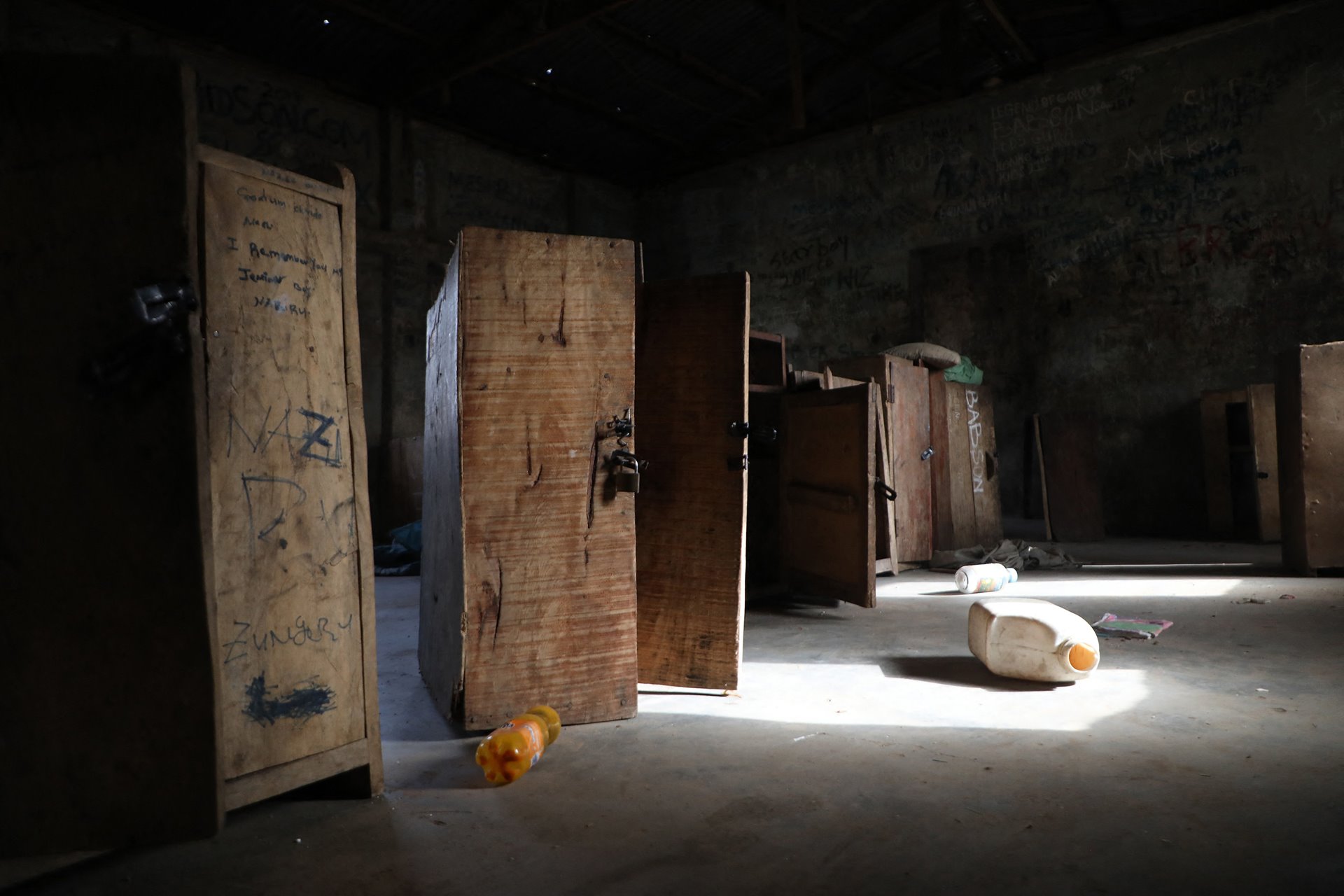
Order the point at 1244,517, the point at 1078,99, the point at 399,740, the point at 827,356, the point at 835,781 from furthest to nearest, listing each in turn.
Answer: the point at 827,356
the point at 1078,99
the point at 1244,517
the point at 399,740
the point at 835,781

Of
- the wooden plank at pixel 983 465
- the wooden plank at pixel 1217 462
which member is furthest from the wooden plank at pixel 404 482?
the wooden plank at pixel 1217 462

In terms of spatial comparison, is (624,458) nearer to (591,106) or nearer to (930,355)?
(930,355)

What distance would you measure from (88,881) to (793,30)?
28.9 feet

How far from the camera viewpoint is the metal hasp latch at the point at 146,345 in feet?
6.06

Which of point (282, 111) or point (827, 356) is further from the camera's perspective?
point (827, 356)

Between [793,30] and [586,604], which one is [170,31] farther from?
[586,604]

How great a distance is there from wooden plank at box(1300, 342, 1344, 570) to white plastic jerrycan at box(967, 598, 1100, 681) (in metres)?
3.77

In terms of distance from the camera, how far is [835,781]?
2.42m

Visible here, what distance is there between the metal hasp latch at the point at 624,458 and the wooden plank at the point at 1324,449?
18.0ft

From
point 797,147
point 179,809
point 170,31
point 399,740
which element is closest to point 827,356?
point 797,147

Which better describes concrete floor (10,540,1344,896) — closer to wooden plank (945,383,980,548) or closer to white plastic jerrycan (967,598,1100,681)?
white plastic jerrycan (967,598,1100,681)

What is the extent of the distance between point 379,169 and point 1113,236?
8986 millimetres

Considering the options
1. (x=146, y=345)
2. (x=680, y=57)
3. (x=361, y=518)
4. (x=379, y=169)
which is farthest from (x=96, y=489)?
(x=680, y=57)

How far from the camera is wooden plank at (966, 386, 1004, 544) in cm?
811
